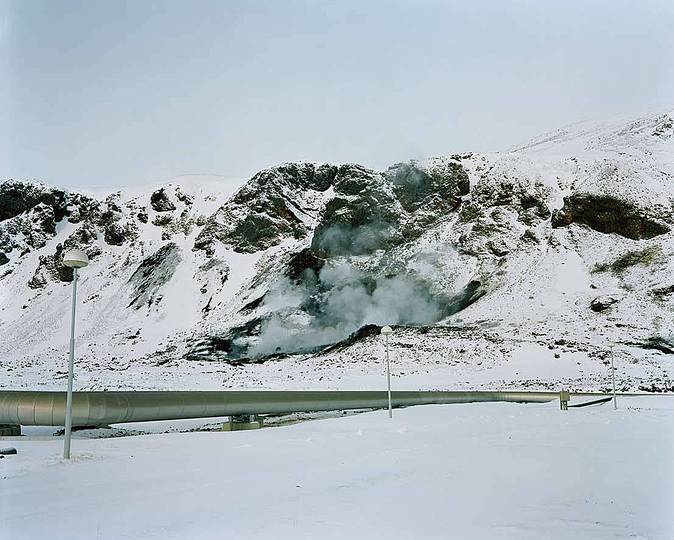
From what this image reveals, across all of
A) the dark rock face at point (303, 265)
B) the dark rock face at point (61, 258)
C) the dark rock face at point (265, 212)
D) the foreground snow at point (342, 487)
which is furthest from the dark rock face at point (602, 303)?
the dark rock face at point (61, 258)

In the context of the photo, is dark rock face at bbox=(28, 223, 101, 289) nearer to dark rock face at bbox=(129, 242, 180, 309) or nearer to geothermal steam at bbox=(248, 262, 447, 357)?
dark rock face at bbox=(129, 242, 180, 309)

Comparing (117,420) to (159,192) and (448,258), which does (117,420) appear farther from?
(159,192)

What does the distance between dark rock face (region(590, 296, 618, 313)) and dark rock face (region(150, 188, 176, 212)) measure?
275 ft

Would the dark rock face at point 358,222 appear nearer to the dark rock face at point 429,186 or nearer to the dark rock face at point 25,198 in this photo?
the dark rock face at point 429,186

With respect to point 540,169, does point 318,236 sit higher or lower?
lower

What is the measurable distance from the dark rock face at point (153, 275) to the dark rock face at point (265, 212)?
4.88 meters

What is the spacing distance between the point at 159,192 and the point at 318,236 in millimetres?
50775

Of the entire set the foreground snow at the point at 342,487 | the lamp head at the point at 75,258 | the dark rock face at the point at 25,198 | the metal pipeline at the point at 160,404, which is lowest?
the foreground snow at the point at 342,487

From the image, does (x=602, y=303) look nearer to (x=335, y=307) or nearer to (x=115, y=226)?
(x=335, y=307)

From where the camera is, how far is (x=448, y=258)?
265ft

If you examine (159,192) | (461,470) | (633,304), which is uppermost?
(159,192)

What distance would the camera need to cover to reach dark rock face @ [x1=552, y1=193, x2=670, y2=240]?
76125mm

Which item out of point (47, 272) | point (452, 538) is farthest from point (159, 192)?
point (452, 538)

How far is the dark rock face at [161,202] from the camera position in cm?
12195
